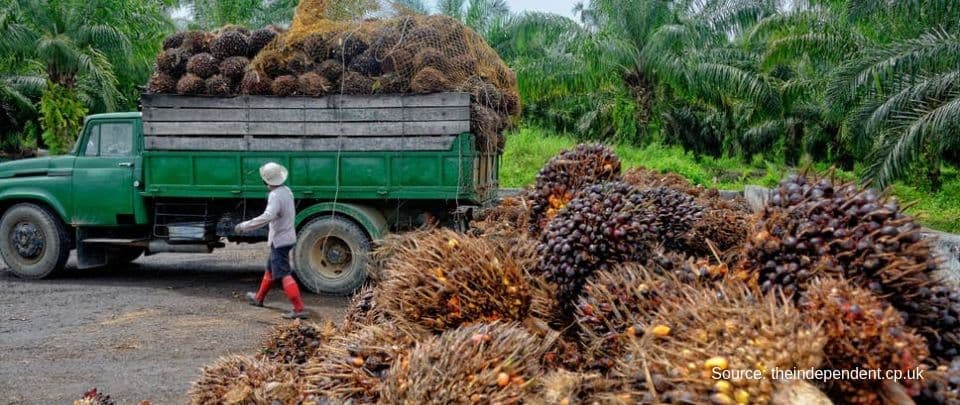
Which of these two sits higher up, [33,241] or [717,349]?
[717,349]

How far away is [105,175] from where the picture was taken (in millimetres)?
9484

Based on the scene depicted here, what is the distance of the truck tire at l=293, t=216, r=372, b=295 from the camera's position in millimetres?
8797

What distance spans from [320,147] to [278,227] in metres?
1.20

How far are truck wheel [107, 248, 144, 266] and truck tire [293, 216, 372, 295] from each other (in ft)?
9.15

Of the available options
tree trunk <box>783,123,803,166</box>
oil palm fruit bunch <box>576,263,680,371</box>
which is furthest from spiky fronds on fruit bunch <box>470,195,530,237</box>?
tree trunk <box>783,123,803,166</box>

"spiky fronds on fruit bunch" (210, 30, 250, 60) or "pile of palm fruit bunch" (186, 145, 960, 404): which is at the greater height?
"spiky fronds on fruit bunch" (210, 30, 250, 60)

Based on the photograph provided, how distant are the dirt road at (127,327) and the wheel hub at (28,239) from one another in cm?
38

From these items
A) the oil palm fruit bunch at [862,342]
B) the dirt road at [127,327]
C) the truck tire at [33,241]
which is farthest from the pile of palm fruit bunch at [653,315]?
the truck tire at [33,241]

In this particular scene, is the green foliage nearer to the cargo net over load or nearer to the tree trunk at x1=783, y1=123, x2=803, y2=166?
the cargo net over load

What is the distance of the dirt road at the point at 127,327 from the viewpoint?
5.50 meters

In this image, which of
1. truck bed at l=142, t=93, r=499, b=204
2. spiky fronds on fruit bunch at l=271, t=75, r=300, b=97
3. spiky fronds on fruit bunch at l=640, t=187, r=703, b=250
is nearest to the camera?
spiky fronds on fruit bunch at l=640, t=187, r=703, b=250

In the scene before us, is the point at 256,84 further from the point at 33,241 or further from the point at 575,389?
the point at 575,389

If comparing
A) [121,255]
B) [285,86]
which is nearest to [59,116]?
[121,255]

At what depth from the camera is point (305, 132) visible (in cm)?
869
